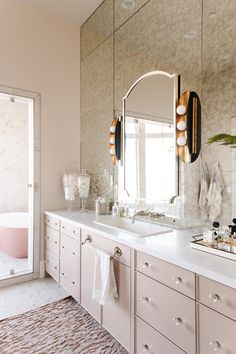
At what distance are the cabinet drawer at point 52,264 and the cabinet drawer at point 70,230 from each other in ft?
1.36

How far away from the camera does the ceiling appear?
2.97 meters

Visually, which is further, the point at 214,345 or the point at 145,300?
the point at 145,300

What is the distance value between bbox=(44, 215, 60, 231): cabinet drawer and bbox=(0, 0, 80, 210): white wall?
7.3 inches

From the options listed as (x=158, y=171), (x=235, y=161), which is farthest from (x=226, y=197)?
(x=158, y=171)

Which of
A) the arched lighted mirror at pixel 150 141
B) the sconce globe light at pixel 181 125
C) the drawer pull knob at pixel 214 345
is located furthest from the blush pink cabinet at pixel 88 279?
the sconce globe light at pixel 181 125

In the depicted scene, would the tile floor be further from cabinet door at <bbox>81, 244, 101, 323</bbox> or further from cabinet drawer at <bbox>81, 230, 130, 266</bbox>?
cabinet drawer at <bbox>81, 230, 130, 266</bbox>

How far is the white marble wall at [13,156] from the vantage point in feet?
15.5

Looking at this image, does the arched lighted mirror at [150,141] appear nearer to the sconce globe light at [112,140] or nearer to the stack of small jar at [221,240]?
the sconce globe light at [112,140]

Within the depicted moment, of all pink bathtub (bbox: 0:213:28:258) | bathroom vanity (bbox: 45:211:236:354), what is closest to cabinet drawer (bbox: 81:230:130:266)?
bathroom vanity (bbox: 45:211:236:354)

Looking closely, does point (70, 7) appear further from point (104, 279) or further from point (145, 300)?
point (145, 300)

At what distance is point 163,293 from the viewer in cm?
138

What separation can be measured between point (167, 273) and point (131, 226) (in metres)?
0.89

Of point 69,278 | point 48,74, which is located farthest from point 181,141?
point 48,74

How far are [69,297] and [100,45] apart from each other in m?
2.96
